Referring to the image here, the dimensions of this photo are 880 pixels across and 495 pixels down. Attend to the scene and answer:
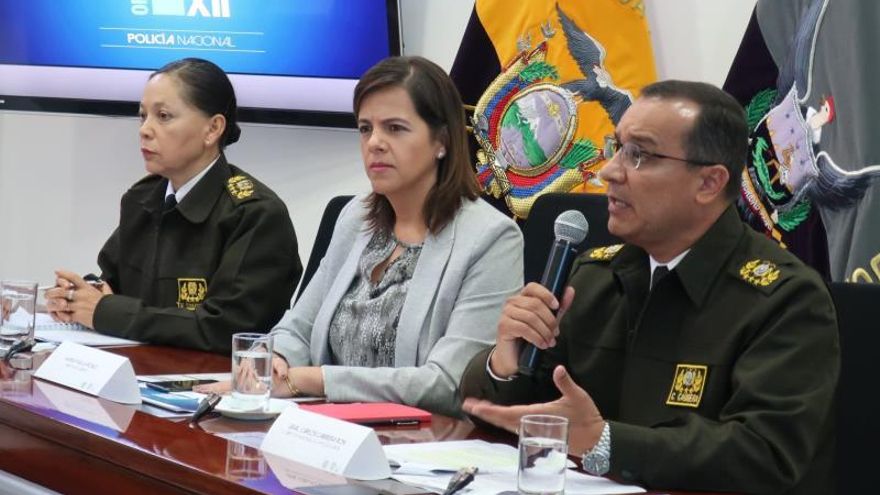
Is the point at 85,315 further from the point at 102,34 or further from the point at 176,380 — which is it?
the point at 102,34

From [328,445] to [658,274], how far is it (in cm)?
70

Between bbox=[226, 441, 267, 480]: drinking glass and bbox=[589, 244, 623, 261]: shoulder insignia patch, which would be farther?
bbox=[589, 244, 623, 261]: shoulder insignia patch

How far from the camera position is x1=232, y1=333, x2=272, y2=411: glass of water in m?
2.13

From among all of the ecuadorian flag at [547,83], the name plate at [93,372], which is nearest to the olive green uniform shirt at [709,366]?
the name plate at [93,372]

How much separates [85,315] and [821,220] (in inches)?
67.8

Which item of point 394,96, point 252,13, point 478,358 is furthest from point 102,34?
point 478,358

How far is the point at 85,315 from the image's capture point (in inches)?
123

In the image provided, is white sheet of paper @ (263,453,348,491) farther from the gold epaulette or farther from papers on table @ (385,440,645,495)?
the gold epaulette

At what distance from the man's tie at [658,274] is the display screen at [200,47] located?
2348 mm

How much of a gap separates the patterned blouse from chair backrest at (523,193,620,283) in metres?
0.27

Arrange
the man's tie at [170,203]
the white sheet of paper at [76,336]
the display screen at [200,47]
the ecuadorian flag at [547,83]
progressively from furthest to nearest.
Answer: the display screen at [200,47], the ecuadorian flag at [547,83], the man's tie at [170,203], the white sheet of paper at [76,336]

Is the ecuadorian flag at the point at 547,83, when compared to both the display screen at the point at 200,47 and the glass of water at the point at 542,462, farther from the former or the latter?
the glass of water at the point at 542,462

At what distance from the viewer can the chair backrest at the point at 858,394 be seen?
201 cm

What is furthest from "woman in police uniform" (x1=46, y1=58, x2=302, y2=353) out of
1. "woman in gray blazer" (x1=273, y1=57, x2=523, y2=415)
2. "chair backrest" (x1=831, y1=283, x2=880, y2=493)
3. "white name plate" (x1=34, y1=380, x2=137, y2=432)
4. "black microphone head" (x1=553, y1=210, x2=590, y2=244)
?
"chair backrest" (x1=831, y1=283, x2=880, y2=493)
